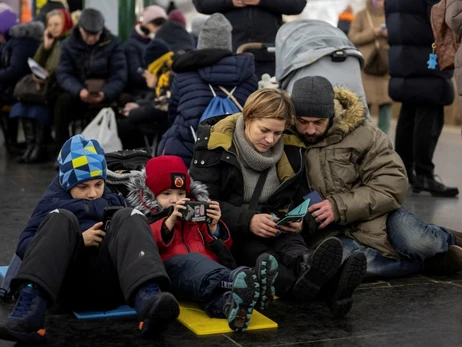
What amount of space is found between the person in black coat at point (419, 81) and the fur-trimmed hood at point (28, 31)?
4.35 metres

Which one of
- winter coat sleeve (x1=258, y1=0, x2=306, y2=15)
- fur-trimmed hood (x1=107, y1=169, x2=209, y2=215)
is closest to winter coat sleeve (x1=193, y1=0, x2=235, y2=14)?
winter coat sleeve (x1=258, y1=0, x2=306, y2=15)

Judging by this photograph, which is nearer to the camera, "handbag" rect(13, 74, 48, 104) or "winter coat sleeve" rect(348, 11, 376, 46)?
"handbag" rect(13, 74, 48, 104)

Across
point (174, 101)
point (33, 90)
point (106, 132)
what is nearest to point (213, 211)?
point (174, 101)

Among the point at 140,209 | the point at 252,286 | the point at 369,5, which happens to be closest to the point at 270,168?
the point at 140,209

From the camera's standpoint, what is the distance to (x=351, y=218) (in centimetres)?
553

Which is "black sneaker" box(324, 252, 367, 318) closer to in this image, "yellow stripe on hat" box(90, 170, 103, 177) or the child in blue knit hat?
the child in blue knit hat

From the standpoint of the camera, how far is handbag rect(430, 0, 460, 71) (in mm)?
6629

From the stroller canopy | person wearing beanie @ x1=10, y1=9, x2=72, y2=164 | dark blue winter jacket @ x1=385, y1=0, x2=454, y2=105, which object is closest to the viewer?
the stroller canopy

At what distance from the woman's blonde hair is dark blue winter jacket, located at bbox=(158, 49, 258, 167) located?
6.37 ft

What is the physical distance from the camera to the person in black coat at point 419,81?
8500 mm

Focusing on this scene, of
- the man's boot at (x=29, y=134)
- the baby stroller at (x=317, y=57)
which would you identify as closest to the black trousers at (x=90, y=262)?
the baby stroller at (x=317, y=57)

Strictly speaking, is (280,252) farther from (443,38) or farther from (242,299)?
(443,38)

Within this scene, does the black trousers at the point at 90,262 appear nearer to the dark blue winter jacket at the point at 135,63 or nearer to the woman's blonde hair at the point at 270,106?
the woman's blonde hair at the point at 270,106

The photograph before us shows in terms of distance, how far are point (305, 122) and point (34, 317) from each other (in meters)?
2.09
